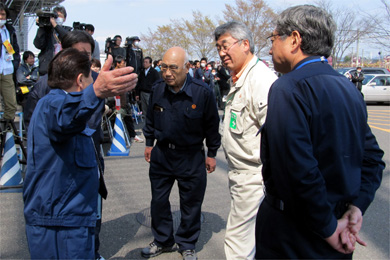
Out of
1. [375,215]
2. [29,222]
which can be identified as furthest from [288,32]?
[375,215]

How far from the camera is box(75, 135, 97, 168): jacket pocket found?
200cm

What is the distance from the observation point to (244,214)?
2.64 m

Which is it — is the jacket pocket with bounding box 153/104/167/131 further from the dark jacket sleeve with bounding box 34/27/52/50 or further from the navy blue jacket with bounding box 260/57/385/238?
the dark jacket sleeve with bounding box 34/27/52/50

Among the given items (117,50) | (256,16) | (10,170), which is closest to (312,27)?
(10,170)

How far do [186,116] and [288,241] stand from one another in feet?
6.15

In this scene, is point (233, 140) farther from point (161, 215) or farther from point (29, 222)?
point (29, 222)

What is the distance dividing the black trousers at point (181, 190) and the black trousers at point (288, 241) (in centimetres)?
168

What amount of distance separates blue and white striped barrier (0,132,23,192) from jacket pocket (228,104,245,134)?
368 centimetres

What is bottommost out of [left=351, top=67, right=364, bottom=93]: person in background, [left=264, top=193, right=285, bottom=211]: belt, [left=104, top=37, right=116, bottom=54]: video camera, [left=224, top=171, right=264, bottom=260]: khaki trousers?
[left=351, top=67, right=364, bottom=93]: person in background

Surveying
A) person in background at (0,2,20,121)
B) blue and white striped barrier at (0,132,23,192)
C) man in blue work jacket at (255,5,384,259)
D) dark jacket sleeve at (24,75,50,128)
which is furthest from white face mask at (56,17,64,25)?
man in blue work jacket at (255,5,384,259)

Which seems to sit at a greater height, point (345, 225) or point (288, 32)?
point (288, 32)

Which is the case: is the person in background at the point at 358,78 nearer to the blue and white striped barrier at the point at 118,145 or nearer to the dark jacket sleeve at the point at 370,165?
the blue and white striped barrier at the point at 118,145

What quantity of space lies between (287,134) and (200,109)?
74.9 inches

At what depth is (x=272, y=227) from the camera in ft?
5.30
